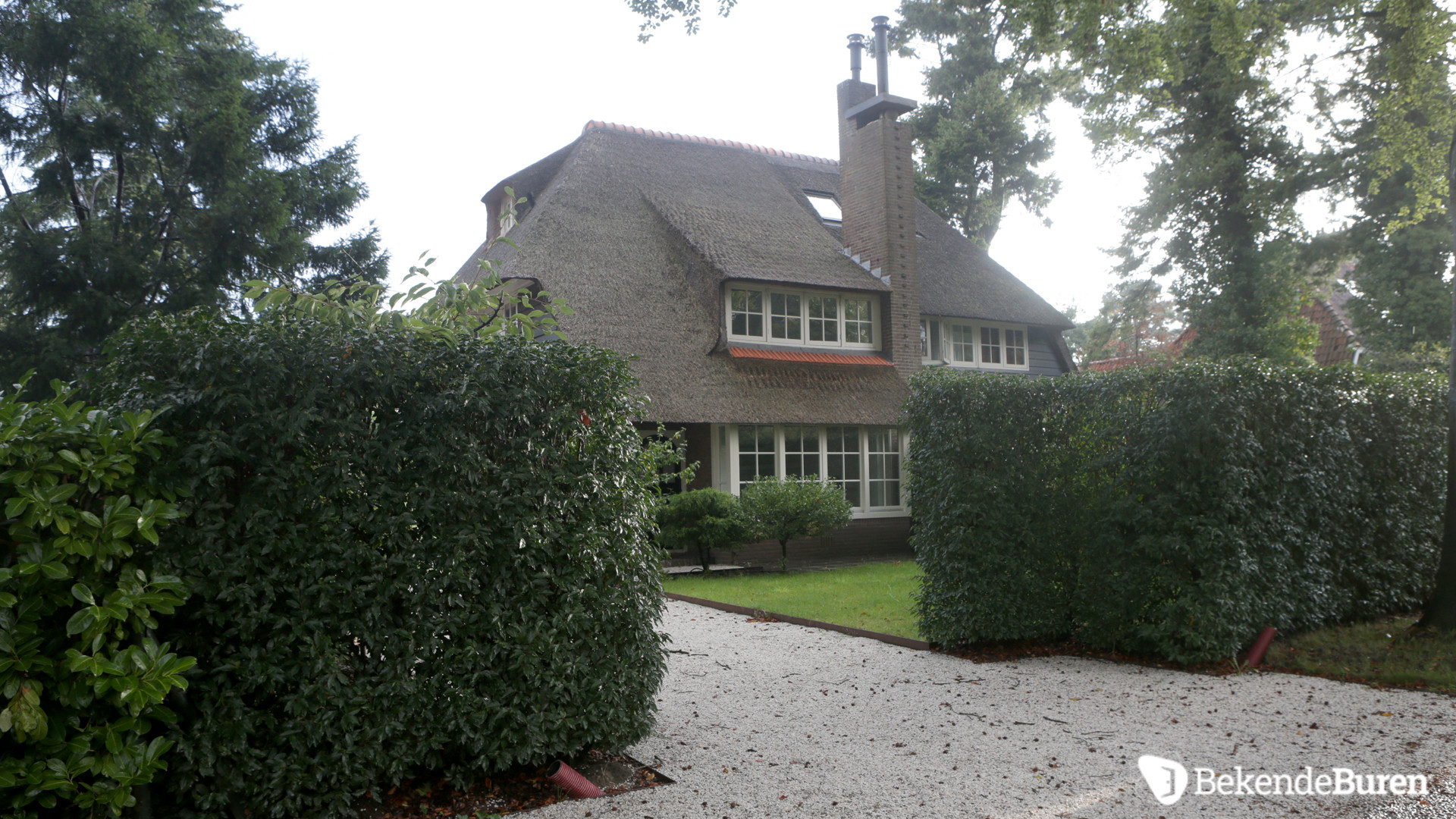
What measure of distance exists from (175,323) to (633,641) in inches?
99.8

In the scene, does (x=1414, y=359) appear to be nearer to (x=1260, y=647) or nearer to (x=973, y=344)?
(x=973, y=344)

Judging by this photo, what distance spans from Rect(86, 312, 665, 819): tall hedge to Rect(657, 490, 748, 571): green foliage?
8976 millimetres

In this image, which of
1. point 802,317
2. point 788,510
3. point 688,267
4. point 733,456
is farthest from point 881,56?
point 788,510

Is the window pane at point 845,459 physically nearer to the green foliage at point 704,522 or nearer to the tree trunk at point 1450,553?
the green foliage at point 704,522

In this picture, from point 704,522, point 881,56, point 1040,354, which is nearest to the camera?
point 704,522

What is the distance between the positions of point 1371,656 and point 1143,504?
2.04 m

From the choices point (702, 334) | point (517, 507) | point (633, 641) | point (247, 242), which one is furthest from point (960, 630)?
point (247, 242)

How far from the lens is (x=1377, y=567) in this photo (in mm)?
8547

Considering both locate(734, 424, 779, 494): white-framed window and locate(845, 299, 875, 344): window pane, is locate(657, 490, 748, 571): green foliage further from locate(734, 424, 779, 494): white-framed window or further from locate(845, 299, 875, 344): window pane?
locate(845, 299, 875, 344): window pane

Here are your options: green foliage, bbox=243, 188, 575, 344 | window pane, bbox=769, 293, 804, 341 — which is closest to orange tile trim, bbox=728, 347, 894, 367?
window pane, bbox=769, 293, 804, 341

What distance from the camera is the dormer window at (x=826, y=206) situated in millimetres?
20516

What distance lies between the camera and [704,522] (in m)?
13.7

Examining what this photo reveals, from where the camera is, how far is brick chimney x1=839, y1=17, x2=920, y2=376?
18.0m

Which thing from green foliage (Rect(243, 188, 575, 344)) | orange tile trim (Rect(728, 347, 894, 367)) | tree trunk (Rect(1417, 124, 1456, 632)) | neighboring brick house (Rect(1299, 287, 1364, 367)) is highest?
neighboring brick house (Rect(1299, 287, 1364, 367))
